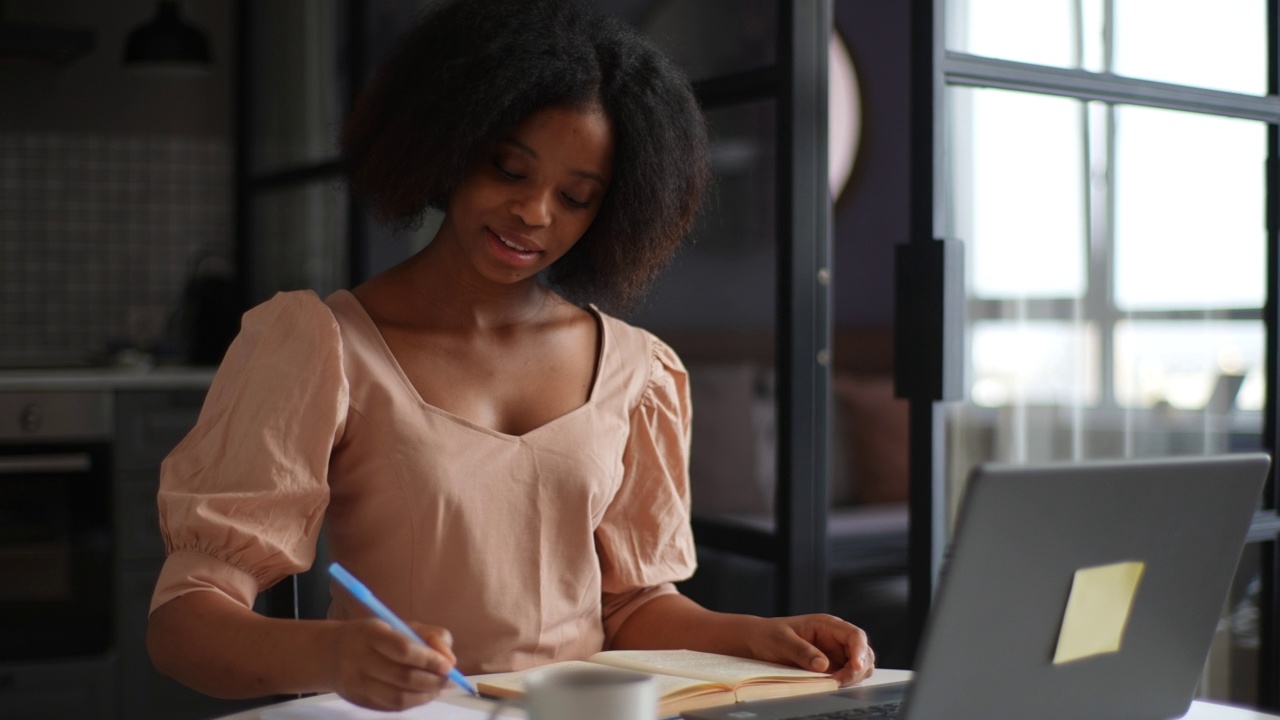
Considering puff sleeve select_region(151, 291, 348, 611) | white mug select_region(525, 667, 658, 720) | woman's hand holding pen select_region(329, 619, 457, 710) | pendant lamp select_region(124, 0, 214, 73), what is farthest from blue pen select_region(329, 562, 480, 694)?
pendant lamp select_region(124, 0, 214, 73)

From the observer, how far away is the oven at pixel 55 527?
3.15m

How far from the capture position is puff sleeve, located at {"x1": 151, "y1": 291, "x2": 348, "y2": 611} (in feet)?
3.77

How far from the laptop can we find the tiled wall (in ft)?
10.9

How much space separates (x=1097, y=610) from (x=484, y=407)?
0.68m

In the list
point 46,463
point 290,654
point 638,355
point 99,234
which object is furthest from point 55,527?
point 290,654

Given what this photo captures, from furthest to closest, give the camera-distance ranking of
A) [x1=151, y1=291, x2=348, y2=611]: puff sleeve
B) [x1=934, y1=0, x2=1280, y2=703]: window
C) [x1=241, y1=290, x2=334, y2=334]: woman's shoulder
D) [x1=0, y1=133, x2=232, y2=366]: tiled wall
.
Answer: [x1=0, y1=133, x2=232, y2=366]: tiled wall
[x1=934, y1=0, x2=1280, y2=703]: window
[x1=241, y1=290, x2=334, y2=334]: woman's shoulder
[x1=151, y1=291, x2=348, y2=611]: puff sleeve

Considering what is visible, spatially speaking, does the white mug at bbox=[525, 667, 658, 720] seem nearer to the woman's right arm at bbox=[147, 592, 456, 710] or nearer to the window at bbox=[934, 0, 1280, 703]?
the woman's right arm at bbox=[147, 592, 456, 710]

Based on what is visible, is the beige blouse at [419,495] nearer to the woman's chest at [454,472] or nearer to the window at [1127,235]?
the woman's chest at [454,472]

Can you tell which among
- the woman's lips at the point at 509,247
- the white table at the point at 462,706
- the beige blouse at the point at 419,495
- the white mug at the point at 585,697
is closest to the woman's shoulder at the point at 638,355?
the beige blouse at the point at 419,495

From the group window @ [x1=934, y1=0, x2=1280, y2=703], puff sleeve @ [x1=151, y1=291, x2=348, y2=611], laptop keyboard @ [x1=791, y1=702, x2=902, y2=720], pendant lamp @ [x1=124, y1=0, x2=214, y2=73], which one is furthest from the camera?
pendant lamp @ [x1=124, y1=0, x2=214, y2=73]

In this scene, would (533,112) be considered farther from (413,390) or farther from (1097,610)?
(1097,610)

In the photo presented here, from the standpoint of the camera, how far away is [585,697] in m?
0.73

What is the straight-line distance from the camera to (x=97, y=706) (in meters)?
3.19

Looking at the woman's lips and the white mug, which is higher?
the woman's lips
